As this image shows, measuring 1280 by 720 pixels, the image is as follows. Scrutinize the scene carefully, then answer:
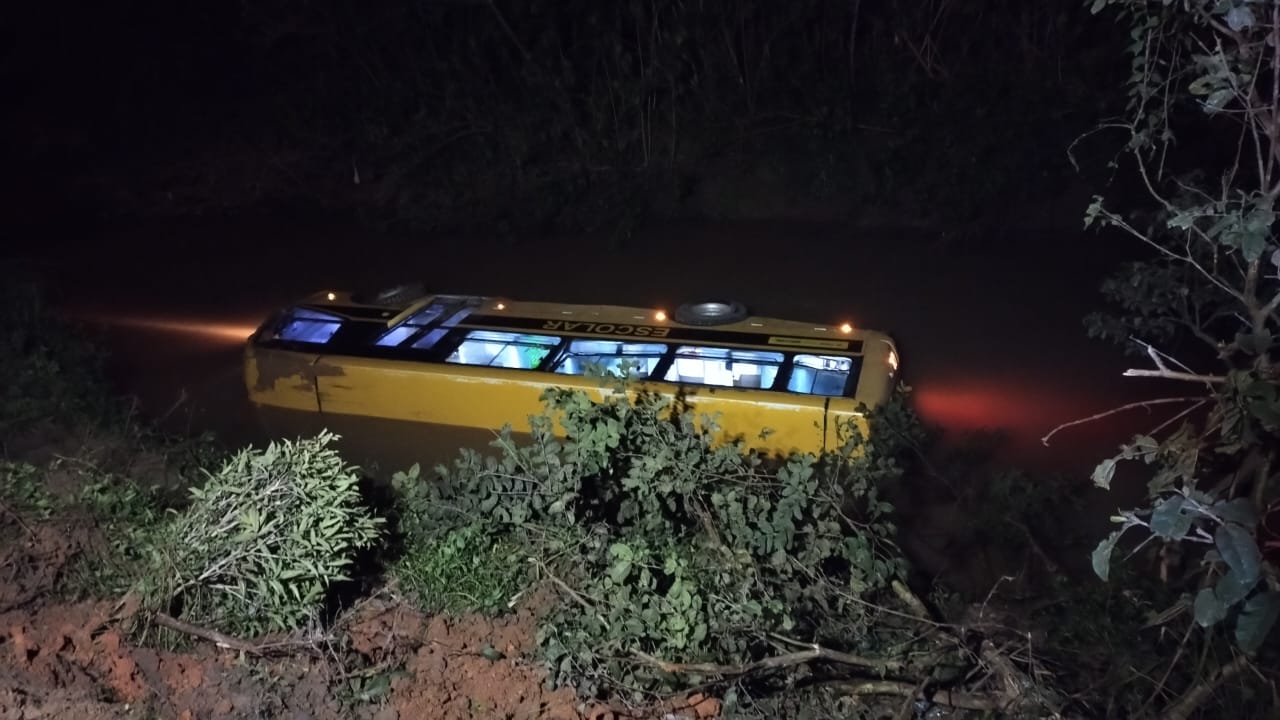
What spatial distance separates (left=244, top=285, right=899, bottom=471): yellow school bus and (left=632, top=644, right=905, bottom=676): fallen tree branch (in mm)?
2748

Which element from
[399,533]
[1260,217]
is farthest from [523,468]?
[1260,217]

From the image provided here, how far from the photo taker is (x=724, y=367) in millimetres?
7859

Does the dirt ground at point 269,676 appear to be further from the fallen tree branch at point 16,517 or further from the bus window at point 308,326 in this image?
the bus window at point 308,326

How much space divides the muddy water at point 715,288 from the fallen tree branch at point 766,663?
5.16 m

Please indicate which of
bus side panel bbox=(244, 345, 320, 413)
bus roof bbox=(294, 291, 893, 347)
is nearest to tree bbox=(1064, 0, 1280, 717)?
bus roof bbox=(294, 291, 893, 347)

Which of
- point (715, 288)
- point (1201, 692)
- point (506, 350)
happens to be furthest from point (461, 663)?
point (715, 288)

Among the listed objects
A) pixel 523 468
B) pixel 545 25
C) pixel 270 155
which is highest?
pixel 545 25

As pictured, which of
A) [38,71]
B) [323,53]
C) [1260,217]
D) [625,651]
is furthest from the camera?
[38,71]

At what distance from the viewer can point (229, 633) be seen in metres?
4.43

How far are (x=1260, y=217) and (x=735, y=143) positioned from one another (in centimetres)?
1461

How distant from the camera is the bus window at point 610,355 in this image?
800 centimetres

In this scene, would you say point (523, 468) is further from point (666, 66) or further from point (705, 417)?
point (666, 66)

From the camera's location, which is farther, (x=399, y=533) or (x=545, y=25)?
(x=545, y=25)

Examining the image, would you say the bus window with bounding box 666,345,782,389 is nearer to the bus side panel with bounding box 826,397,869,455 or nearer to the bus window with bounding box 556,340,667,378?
the bus window with bounding box 556,340,667,378
